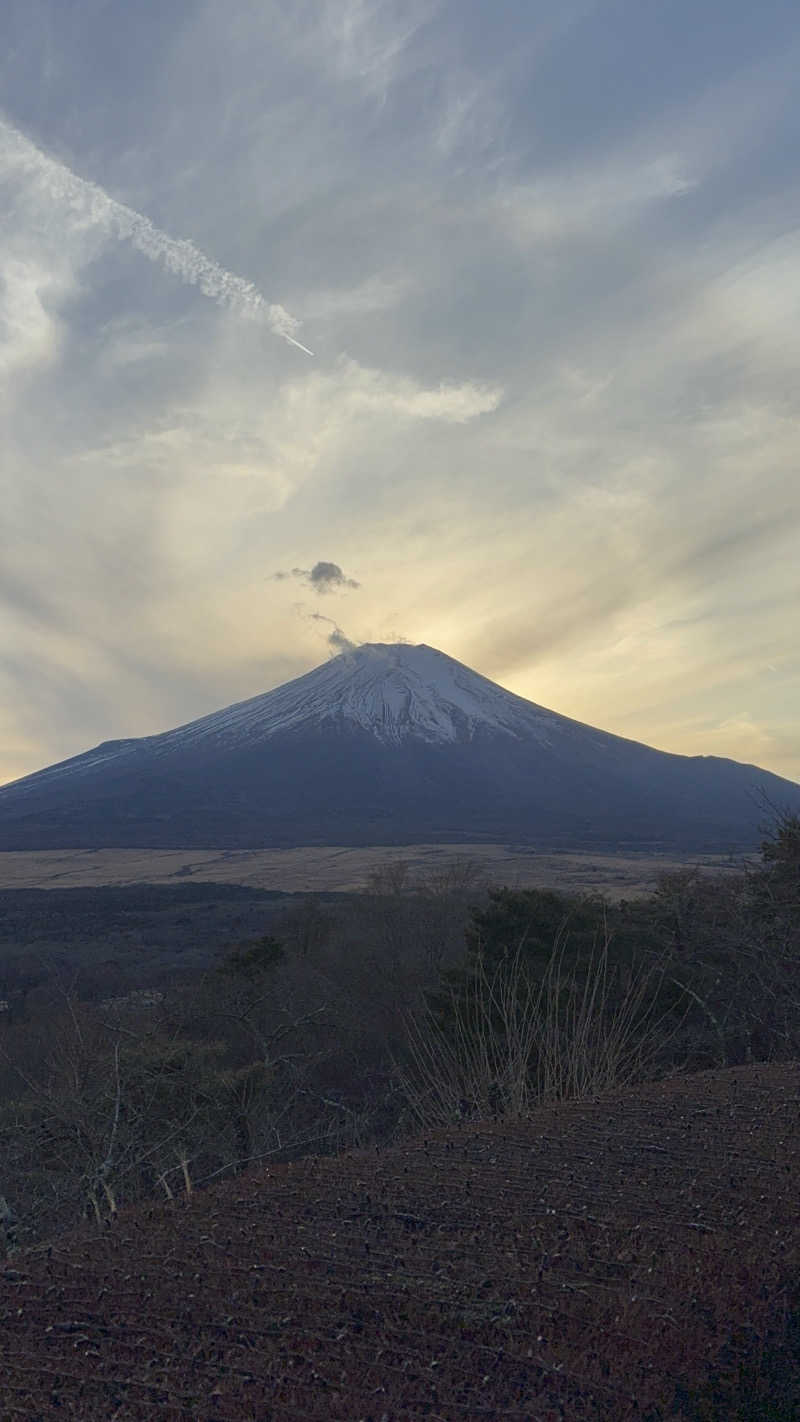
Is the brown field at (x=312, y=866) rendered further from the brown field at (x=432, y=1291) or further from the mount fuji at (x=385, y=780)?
the brown field at (x=432, y=1291)

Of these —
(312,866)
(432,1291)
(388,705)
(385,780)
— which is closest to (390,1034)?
(432,1291)

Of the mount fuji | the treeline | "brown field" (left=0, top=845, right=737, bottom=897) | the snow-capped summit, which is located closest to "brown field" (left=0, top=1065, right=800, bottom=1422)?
the treeline

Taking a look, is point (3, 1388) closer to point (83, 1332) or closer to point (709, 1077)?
point (83, 1332)

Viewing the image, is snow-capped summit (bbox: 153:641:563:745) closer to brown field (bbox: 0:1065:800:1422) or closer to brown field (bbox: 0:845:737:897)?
brown field (bbox: 0:845:737:897)

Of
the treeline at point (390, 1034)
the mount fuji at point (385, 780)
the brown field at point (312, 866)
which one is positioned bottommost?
the treeline at point (390, 1034)

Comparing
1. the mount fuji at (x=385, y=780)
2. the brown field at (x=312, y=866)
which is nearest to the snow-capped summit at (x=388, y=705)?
the mount fuji at (x=385, y=780)

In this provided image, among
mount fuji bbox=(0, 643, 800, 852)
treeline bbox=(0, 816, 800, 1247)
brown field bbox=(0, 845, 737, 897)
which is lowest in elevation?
treeline bbox=(0, 816, 800, 1247)
